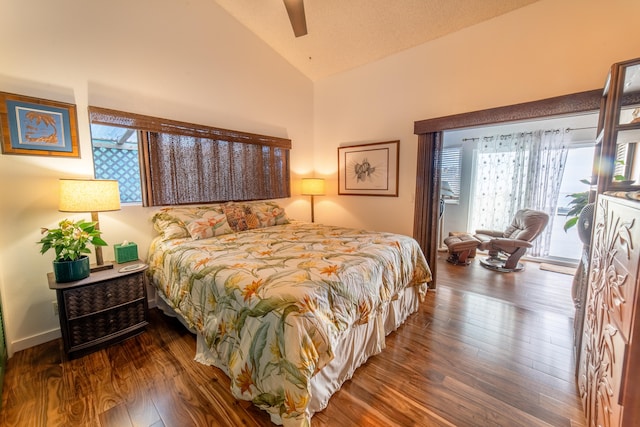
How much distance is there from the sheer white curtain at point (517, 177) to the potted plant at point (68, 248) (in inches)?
223

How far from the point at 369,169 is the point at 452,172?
233 cm

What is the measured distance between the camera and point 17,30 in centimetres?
194

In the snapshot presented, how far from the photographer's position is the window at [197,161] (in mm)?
2590

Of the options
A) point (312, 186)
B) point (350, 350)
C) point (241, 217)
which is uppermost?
point (312, 186)

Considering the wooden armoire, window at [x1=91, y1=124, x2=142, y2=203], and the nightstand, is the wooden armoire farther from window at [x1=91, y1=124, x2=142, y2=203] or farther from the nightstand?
window at [x1=91, y1=124, x2=142, y2=203]

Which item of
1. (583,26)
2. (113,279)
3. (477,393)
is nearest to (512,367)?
(477,393)

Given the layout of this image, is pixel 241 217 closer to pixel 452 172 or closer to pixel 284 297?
pixel 284 297

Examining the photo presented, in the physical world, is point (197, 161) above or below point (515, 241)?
above

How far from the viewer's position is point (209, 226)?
267 cm

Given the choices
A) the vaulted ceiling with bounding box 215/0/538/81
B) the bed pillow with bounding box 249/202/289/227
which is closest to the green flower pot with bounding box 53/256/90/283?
the bed pillow with bounding box 249/202/289/227

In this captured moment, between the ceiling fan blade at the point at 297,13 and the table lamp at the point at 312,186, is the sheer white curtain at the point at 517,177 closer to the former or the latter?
the table lamp at the point at 312,186

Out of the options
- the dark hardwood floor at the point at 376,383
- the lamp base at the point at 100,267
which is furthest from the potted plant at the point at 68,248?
the dark hardwood floor at the point at 376,383

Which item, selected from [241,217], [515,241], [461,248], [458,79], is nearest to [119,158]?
[241,217]

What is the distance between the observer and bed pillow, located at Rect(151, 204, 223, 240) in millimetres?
2561
